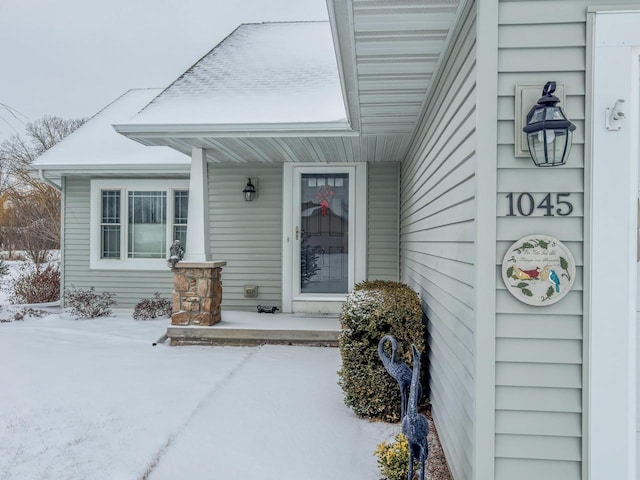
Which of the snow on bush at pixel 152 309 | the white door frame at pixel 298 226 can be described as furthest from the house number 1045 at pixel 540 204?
the snow on bush at pixel 152 309

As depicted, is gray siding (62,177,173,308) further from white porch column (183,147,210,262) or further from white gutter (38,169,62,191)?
white porch column (183,147,210,262)

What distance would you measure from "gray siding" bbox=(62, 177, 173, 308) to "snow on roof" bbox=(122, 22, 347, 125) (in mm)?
3016

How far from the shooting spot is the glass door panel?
246 inches

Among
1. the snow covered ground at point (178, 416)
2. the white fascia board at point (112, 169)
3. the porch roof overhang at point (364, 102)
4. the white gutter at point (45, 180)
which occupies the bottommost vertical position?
the snow covered ground at point (178, 416)

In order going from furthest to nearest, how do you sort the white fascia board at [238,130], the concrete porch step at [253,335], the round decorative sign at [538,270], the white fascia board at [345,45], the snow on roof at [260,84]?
the concrete porch step at [253,335] < the snow on roof at [260,84] < the white fascia board at [238,130] < the white fascia board at [345,45] < the round decorative sign at [538,270]

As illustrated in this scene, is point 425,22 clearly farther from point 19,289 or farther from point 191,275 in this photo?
point 19,289

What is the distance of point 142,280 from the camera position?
23.7 feet

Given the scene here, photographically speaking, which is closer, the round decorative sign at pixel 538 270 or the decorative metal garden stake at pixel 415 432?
the round decorative sign at pixel 538 270

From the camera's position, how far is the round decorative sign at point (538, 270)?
1.85 meters

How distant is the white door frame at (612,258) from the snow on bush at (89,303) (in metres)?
6.98

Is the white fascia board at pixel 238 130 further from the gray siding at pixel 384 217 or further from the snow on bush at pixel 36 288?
the snow on bush at pixel 36 288

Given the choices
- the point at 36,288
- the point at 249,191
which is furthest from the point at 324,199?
the point at 36,288

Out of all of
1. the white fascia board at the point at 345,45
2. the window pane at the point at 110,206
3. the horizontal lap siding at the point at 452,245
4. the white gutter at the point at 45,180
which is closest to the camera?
the horizontal lap siding at the point at 452,245

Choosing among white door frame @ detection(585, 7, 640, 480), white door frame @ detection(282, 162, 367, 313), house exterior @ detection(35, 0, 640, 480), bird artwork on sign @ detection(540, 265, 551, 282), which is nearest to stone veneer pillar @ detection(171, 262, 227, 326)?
white door frame @ detection(282, 162, 367, 313)
